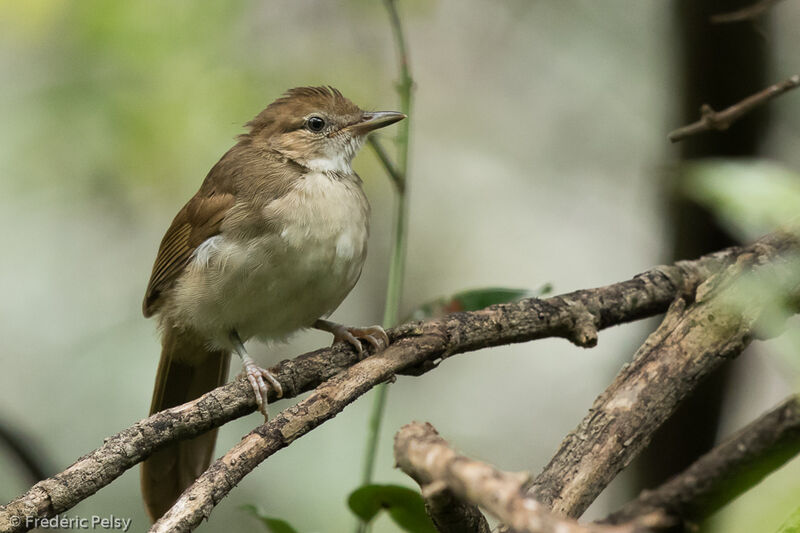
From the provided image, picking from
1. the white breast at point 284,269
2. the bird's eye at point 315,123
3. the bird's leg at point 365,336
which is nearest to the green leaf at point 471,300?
the bird's leg at point 365,336

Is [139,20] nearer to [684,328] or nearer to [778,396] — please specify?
[684,328]

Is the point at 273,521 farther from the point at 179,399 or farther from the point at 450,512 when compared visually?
the point at 179,399

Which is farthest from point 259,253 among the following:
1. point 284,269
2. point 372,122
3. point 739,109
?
point 739,109

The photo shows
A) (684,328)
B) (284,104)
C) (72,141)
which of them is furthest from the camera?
(72,141)

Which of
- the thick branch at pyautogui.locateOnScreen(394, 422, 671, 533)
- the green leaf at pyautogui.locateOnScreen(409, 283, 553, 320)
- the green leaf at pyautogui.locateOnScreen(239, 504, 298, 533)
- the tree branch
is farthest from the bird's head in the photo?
the thick branch at pyautogui.locateOnScreen(394, 422, 671, 533)

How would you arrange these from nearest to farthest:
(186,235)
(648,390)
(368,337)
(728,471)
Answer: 1. (728,471)
2. (648,390)
3. (368,337)
4. (186,235)

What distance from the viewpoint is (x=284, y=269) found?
10.8 ft

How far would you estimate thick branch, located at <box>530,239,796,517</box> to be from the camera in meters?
2.19

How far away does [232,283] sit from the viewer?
3383mm

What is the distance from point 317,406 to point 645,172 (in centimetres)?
404

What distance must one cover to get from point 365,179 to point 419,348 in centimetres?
331

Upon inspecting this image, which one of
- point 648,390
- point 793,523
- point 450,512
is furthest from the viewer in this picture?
point 648,390

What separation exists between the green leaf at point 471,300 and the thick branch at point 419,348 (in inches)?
12.7

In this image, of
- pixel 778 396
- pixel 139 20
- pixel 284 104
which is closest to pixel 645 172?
pixel 778 396
